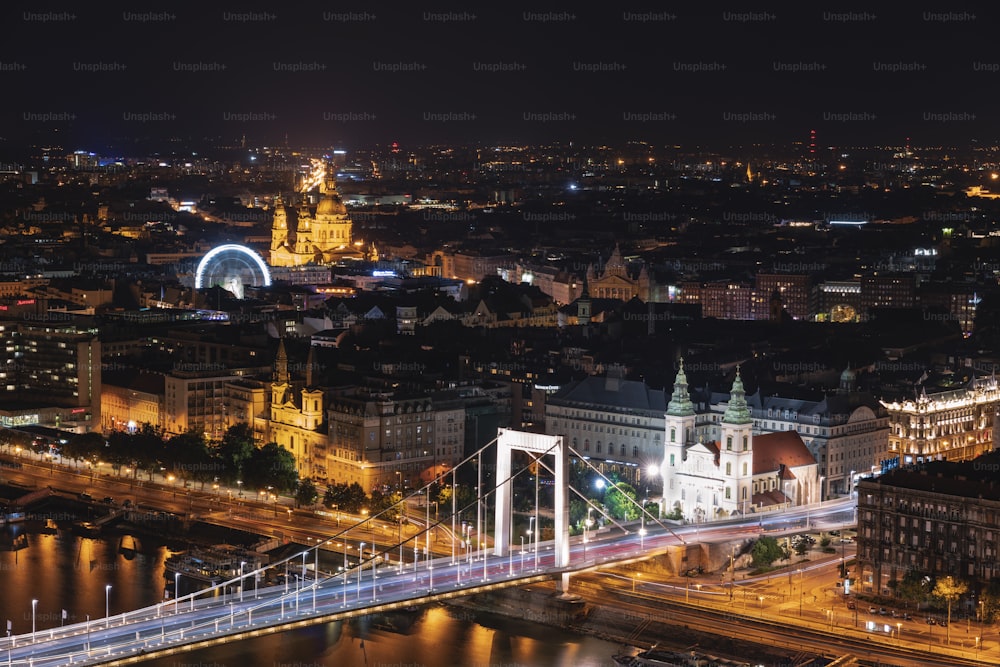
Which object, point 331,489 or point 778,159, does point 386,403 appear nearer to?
point 331,489

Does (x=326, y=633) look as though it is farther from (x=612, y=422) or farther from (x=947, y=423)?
(x=947, y=423)

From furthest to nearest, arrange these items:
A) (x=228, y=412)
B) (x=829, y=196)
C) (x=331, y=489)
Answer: (x=829, y=196) < (x=228, y=412) < (x=331, y=489)

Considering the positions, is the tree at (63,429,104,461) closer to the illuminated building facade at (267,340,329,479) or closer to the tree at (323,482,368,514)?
the illuminated building facade at (267,340,329,479)

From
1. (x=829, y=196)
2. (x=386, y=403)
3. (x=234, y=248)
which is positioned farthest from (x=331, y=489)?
(x=829, y=196)

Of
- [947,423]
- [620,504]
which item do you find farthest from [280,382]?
[947,423]

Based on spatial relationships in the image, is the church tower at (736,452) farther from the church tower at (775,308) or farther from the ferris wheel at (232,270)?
the ferris wheel at (232,270)
